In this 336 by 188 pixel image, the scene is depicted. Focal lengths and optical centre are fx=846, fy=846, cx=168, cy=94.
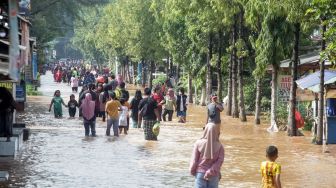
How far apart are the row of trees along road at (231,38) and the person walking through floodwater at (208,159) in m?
6.03

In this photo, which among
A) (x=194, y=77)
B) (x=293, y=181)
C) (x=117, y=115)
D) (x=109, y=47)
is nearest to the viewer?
(x=293, y=181)

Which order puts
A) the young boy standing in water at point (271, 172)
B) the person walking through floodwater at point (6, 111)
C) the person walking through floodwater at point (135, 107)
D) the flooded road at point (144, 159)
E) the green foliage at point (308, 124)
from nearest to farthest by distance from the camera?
the young boy standing in water at point (271, 172)
the flooded road at point (144, 159)
the person walking through floodwater at point (6, 111)
the person walking through floodwater at point (135, 107)
the green foliage at point (308, 124)

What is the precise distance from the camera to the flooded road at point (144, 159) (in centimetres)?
1692

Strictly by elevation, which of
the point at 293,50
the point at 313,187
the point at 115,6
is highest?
the point at 115,6

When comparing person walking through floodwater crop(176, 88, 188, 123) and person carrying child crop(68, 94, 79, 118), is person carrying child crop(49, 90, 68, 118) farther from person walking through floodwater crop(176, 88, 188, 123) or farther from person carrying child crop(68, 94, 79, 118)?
person walking through floodwater crop(176, 88, 188, 123)

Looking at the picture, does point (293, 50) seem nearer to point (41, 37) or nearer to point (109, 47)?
point (41, 37)

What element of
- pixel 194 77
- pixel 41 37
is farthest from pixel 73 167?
pixel 41 37

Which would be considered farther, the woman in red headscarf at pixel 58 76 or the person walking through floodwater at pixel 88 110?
the woman in red headscarf at pixel 58 76

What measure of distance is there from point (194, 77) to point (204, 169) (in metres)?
38.4

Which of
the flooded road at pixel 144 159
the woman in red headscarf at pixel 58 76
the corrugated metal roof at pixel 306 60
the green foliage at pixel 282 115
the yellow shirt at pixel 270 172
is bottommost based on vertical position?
the flooded road at pixel 144 159

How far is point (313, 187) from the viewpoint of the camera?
1666 cm

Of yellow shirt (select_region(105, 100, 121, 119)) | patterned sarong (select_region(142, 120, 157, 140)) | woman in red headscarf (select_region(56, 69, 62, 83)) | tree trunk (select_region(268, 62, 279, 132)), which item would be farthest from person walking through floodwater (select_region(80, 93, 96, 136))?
woman in red headscarf (select_region(56, 69, 62, 83))

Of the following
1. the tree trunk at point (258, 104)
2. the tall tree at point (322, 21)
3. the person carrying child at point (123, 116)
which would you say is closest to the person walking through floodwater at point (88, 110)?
the person carrying child at point (123, 116)

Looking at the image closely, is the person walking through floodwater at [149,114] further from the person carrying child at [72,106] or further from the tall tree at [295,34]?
the person carrying child at [72,106]
